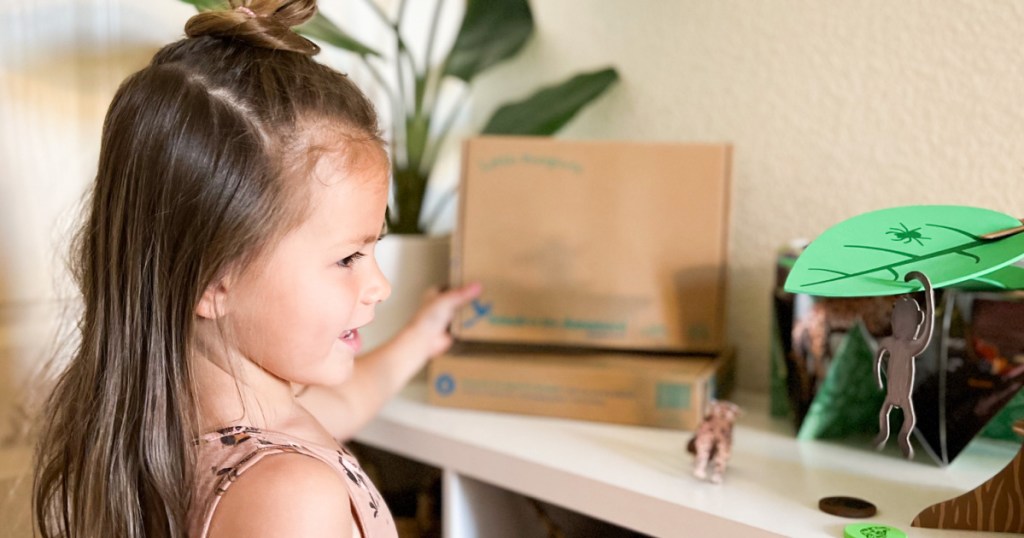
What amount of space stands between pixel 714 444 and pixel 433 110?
2.20ft

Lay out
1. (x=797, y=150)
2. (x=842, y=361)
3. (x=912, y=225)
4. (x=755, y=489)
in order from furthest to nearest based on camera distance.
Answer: (x=797, y=150) → (x=842, y=361) → (x=755, y=489) → (x=912, y=225)

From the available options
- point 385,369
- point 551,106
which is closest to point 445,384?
point 385,369

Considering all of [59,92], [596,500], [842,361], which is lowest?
[596,500]

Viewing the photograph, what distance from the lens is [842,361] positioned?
0.92 metres

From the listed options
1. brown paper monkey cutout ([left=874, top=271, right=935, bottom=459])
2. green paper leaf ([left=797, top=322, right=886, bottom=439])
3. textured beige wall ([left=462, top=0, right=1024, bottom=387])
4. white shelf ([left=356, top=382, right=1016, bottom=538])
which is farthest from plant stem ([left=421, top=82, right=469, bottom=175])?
brown paper monkey cutout ([left=874, top=271, right=935, bottom=459])

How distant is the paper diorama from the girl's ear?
44cm

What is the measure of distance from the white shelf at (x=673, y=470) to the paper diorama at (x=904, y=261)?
0.13 metres

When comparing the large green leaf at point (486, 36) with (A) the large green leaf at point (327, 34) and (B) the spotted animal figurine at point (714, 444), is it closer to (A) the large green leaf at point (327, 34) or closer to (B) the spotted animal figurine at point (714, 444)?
(A) the large green leaf at point (327, 34)

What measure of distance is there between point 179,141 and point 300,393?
1.01 feet

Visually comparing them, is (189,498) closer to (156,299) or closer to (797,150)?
(156,299)

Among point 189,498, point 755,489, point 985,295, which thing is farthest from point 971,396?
point 189,498

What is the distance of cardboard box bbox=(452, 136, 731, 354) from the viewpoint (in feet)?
3.24

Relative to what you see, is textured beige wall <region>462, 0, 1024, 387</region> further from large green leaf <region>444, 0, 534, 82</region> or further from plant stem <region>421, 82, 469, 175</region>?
plant stem <region>421, 82, 469, 175</region>

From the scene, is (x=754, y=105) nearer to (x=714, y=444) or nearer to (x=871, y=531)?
(x=714, y=444)
